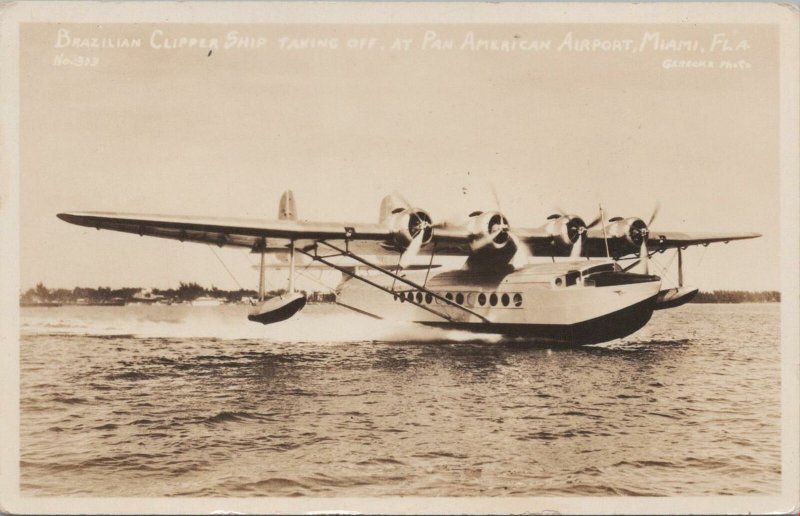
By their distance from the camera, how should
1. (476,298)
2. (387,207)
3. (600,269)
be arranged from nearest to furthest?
1. (387,207)
2. (600,269)
3. (476,298)

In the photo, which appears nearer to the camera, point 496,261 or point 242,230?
point 242,230

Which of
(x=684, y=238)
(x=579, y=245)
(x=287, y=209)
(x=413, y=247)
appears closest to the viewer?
(x=287, y=209)

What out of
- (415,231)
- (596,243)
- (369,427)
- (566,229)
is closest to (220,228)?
(415,231)

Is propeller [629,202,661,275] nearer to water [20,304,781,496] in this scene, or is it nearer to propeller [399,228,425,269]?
water [20,304,781,496]

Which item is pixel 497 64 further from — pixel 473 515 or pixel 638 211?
pixel 473 515

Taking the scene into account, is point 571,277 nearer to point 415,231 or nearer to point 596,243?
point 596,243

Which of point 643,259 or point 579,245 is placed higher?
point 579,245

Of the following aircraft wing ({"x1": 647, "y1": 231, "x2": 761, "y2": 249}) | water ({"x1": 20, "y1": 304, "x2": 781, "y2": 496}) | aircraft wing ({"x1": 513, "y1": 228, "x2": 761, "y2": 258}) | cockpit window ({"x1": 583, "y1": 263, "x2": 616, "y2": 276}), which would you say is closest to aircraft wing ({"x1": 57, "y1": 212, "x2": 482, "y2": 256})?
water ({"x1": 20, "y1": 304, "x2": 781, "y2": 496})
